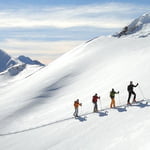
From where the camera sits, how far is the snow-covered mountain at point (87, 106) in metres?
29.2

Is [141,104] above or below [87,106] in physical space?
above

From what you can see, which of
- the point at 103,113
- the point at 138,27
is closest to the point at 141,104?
the point at 103,113

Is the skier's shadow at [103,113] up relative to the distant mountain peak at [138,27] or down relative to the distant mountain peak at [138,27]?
down

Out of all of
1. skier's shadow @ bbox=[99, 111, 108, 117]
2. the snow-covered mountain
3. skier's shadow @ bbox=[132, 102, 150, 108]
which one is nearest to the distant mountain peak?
the snow-covered mountain

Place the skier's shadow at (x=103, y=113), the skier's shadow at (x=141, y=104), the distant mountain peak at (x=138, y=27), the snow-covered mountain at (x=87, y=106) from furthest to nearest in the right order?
the distant mountain peak at (x=138, y=27) < the skier's shadow at (x=103, y=113) < the skier's shadow at (x=141, y=104) < the snow-covered mountain at (x=87, y=106)

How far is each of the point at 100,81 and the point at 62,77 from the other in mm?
21144

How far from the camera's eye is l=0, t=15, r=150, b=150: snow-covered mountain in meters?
29.2

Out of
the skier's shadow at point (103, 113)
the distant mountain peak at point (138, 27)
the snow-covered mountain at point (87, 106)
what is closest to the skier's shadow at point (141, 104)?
the snow-covered mountain at point (87, 106)

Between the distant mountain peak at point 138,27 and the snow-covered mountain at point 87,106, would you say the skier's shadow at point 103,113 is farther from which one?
the distant mountain peak at point 138,27

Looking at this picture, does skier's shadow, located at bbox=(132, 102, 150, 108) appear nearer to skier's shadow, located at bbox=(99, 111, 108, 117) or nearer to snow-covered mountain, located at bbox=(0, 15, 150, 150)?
snow-covered mountain, located at bbox=(0, 15, 150, 150)

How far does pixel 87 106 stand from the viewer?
168 feet

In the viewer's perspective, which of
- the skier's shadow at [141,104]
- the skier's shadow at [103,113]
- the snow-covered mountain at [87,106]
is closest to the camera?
the snow-covered mountain at [87,106]

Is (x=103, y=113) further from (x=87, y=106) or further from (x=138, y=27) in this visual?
(x=138, y=27)

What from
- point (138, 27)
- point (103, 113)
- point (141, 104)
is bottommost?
point (103, 113)
